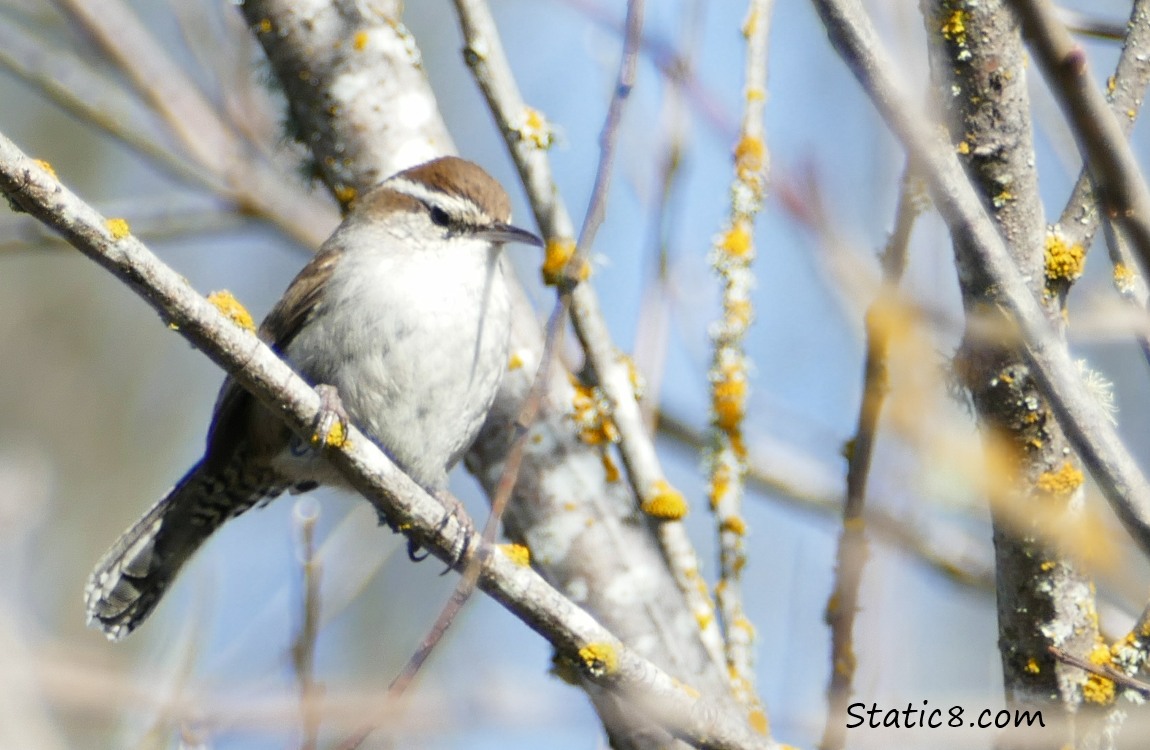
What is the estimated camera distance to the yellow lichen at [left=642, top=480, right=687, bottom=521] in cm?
340

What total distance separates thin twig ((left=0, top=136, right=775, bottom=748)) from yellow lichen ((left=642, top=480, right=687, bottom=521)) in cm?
67

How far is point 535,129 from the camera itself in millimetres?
3480

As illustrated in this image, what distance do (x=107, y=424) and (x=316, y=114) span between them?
676 cm

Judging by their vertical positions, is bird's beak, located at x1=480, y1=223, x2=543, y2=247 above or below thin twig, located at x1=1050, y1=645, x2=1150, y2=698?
above

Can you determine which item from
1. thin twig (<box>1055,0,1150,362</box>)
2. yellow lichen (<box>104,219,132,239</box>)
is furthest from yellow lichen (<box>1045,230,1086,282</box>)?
yellow lichen (<box>104,219,132,239</box>)

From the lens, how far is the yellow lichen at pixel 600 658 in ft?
8.66

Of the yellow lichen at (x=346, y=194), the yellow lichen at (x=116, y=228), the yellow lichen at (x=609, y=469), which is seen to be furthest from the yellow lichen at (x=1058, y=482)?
the yellow lichen at (x=346, y=194)

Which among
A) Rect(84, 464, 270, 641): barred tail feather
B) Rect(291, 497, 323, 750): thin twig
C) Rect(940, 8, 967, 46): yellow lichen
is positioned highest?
Rect(940, 8, 967, 46): yellow lichen

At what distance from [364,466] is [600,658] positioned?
0.70m

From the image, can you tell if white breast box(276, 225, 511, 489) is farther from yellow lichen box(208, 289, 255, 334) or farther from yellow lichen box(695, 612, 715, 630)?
yellow lichen box(695, 612, 715, 630)

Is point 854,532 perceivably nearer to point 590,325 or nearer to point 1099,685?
point 1099,685

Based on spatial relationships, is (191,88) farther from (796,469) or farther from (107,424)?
(107,424)

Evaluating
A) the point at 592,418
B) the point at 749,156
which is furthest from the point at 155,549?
the point at 749,156

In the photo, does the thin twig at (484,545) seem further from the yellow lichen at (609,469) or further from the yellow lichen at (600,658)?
the yellow lichen at (609,469)
